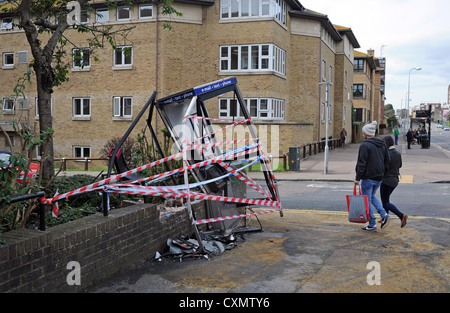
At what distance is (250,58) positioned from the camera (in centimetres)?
2627

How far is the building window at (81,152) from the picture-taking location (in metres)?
28.2

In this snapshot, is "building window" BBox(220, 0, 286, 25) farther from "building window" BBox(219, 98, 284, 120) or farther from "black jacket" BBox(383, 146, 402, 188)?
"black jacket" BBox(383, 146, 402, 188)

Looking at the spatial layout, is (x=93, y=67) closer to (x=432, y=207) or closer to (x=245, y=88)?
(x=245, y=88)

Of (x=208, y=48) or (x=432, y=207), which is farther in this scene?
(x=208, y=48)

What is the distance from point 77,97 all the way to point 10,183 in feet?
82.1

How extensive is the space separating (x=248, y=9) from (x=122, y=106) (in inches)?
369

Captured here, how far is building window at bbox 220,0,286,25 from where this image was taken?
25797 mm

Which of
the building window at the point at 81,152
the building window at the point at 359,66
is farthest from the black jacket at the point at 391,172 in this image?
the building window at the point at 359,66

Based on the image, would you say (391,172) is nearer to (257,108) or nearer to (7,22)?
(7,22)

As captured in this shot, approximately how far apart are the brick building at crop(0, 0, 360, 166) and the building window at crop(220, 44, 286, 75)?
57 millimetres

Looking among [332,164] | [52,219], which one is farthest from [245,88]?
[52,219]

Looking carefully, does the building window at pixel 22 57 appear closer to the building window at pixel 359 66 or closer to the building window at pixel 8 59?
the building window at pixel 8 59

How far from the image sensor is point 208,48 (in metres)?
27.0

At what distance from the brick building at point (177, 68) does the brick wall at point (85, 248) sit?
60.4 ft
